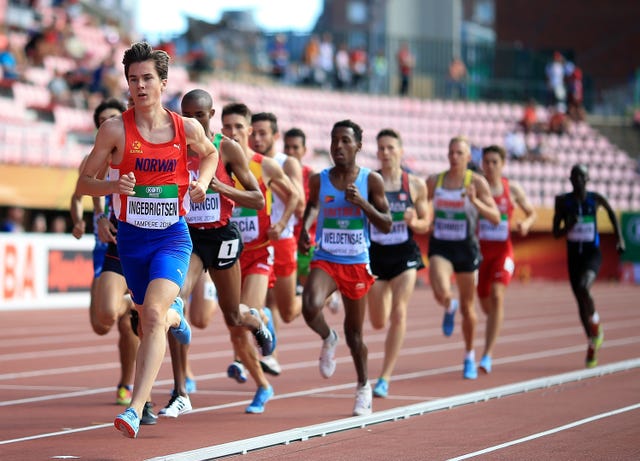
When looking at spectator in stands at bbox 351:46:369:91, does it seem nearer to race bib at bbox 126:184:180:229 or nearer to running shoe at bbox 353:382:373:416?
running shoe at bbox 353:382:373:416

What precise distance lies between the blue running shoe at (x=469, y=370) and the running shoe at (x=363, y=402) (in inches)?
123

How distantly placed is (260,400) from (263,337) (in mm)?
477

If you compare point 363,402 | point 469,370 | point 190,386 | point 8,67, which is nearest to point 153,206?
point 363,402

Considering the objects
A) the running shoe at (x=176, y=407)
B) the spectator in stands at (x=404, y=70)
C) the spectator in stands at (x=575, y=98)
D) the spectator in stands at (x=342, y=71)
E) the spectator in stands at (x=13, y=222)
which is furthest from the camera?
the spectator in stands at (x=575, y=98)

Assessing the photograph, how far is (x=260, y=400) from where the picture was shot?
31.3 ft

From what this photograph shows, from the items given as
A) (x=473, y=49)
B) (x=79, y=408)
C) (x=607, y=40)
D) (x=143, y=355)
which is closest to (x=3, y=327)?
(x=79, y=408)

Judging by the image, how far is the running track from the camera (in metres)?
7.63

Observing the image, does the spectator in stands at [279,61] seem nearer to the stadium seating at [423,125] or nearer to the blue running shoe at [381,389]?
the stadium seating at [423,125]

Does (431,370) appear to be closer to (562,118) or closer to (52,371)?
(52,371)

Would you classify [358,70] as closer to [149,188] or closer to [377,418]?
[377,418]

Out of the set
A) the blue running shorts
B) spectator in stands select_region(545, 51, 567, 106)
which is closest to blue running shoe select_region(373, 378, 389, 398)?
the blue running shorts

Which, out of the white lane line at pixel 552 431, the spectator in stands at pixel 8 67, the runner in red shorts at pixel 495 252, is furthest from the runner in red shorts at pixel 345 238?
the spectator in stands at pixel 8 67

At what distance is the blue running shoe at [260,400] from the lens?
31.1 feet

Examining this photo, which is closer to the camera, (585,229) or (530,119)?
(585,229)
